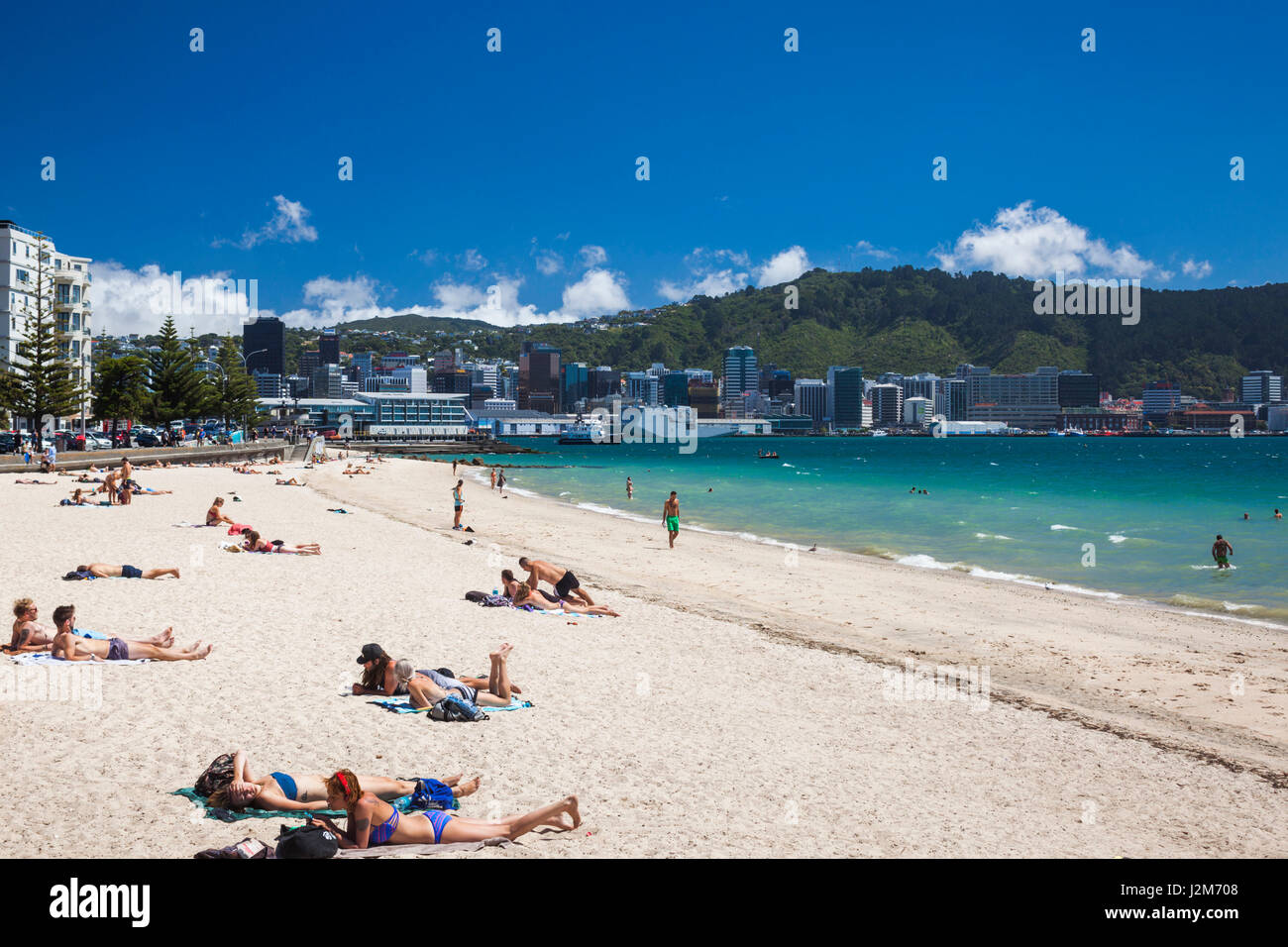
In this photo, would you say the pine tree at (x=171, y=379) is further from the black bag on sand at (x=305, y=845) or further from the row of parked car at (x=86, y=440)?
the black bag on sand at (x=305, y=845)

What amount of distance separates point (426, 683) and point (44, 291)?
70389 millimetres

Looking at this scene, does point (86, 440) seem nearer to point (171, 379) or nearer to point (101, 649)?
point (171, 379)

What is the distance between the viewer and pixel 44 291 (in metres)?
62.4

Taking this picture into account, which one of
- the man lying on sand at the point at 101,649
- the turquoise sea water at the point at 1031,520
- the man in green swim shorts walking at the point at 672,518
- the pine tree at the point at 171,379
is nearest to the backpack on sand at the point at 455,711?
the man lying on sand at the point at 101,649

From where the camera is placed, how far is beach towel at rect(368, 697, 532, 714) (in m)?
7.33

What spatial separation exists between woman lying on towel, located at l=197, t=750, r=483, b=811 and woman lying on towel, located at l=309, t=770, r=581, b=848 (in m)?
0.19

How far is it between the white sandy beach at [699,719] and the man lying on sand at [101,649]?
0.21 metres

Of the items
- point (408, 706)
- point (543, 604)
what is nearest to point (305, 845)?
point (408, 706)

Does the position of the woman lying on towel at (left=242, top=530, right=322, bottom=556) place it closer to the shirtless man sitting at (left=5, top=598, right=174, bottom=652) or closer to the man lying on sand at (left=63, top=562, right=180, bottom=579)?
the man lying on sand at (left=63, top=562, right=180, bottom=579)

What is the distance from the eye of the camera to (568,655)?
9703 millimetres

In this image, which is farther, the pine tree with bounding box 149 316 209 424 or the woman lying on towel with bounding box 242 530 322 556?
the pine tree with bounding box 149 316 209 424

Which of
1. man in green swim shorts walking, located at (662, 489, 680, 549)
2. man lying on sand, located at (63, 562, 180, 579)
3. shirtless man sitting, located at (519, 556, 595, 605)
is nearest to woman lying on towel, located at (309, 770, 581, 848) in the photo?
shirtless man sitting, located at (519, 556, 595, 605)

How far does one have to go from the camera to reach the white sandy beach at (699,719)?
5.35 meters
